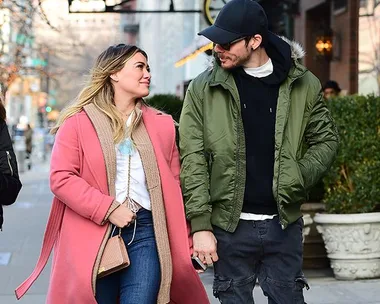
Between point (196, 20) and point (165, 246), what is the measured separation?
3102cm

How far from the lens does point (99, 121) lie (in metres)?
4.48

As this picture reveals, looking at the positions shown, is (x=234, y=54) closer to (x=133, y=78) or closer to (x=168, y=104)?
(x=133, y=78)

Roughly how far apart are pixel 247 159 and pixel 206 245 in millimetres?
444

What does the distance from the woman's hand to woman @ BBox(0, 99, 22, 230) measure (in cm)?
66

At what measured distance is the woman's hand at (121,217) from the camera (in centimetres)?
429

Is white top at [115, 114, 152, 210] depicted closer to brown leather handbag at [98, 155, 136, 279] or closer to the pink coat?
the pink coat

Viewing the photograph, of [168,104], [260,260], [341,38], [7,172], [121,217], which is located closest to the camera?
[121,217]

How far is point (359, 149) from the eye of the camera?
8.23 m

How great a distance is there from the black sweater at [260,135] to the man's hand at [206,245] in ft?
0.71

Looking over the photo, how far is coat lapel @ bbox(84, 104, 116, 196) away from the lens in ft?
14.3

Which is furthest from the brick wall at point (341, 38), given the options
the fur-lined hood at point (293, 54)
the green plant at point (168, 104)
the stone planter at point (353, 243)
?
the fur-lined hood at point (293, 54)

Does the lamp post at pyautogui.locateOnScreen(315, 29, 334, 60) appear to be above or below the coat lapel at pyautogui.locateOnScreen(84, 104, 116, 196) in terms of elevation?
above

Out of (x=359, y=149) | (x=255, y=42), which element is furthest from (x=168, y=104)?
(x=255, y=42)

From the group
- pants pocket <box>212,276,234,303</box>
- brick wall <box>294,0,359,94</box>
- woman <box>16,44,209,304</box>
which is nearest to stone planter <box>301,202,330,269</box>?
pants pocket <box>212,276,234,303</box>
